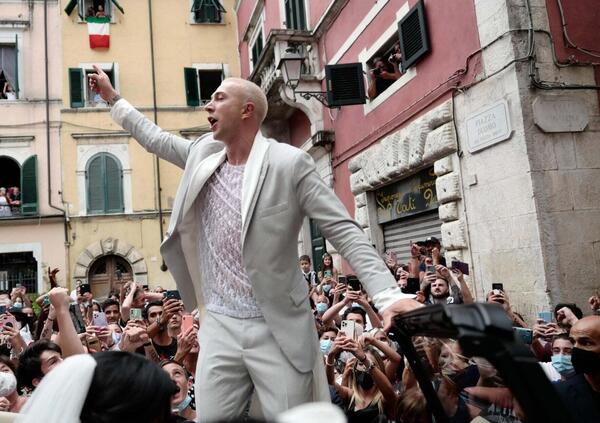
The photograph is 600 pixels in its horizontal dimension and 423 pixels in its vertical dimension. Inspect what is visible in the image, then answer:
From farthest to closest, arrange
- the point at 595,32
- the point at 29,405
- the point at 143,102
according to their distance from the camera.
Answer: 1. the point at 143,102
2. the point at 595,32
3. the point at 29,405

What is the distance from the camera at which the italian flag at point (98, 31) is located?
19.4 meters

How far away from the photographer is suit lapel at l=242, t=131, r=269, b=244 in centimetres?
235

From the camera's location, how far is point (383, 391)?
3709 mm

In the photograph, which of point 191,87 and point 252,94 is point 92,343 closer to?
point 252,94

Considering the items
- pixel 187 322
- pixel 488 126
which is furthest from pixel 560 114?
pixel 187 322

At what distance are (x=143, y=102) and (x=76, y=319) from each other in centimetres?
1624

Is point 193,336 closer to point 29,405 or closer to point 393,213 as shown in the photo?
point 29,405

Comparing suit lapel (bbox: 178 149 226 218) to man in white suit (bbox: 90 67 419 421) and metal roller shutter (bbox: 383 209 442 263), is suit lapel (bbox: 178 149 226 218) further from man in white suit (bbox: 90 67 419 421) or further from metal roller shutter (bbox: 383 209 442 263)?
metal roller shutter (bbox: 383 209 442 263)

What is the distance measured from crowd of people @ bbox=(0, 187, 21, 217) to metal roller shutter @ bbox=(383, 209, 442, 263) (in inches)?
517

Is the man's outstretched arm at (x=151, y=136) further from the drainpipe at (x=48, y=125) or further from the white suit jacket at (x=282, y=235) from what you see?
the drainpipe at (x=48, y=125)

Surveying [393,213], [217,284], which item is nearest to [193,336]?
[217,284]

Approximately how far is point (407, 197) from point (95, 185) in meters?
12.7

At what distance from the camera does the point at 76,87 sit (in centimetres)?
1917

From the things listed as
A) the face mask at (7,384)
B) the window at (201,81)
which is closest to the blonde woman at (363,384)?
the face mask at (7,384)
